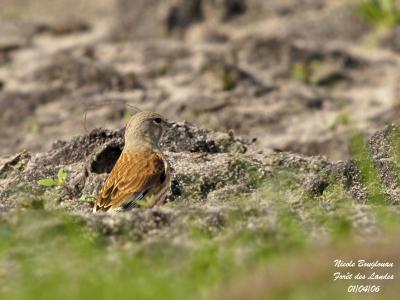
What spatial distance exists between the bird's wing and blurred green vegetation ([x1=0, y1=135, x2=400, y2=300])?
0.72 metres

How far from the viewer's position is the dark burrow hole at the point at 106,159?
28.3 ft

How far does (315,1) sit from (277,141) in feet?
23.4

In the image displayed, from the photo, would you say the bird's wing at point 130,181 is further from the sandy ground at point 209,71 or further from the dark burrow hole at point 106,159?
the sandy ground at point 209,71

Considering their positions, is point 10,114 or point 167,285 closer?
point 167,285

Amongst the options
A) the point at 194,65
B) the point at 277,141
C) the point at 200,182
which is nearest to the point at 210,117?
the point at 277,141

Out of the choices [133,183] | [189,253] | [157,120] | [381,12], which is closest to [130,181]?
[133,183]

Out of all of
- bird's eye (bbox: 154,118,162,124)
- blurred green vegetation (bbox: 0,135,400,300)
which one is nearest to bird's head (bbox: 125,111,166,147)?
bird's eye (bbox: 154,118,162,124)

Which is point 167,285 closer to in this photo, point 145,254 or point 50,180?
point 145,254

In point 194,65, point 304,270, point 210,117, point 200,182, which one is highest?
point 194,65

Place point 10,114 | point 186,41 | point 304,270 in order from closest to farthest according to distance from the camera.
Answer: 1. point 304,270
2. point 10,114
3. point 186,41

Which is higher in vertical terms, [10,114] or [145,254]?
[10,114]

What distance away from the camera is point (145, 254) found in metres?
5.90

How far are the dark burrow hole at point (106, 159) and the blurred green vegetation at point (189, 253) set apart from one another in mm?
1763

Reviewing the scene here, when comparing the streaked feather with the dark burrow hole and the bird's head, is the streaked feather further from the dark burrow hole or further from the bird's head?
the dark burrow hole
